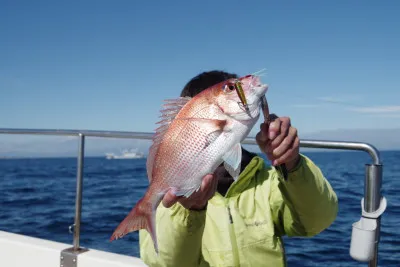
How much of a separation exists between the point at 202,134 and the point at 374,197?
94 cm

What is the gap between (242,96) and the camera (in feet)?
4.29

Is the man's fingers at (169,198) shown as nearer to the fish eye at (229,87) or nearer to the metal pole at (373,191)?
the fish eye at (229,87)

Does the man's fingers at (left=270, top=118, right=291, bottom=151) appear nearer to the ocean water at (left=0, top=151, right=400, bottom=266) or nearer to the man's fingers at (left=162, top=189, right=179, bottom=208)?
the man's fingers at (left=162, top=189, right=179, bottom=208)

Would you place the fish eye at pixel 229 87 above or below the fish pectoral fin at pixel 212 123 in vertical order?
above

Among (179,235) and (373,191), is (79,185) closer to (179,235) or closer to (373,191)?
(179,235)

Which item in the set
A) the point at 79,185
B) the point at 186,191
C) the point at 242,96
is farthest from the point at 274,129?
the point at 79,185

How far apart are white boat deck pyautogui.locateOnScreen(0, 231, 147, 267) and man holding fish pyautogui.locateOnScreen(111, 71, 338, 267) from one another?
2.86ft

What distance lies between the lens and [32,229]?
8953mm

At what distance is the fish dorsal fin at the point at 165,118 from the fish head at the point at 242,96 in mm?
143

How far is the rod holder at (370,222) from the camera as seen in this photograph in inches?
70.0

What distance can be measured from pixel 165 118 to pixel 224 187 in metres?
0.80

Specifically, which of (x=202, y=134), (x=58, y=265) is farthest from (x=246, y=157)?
(x=58, y=265)

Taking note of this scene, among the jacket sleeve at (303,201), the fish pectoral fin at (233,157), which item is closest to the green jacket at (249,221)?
the jacket sleeve at (303,201)

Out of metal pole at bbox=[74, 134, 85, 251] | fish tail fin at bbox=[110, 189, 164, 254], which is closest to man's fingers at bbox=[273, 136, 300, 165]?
fish tail fin at bbox=[110, 189, 164, 254]
